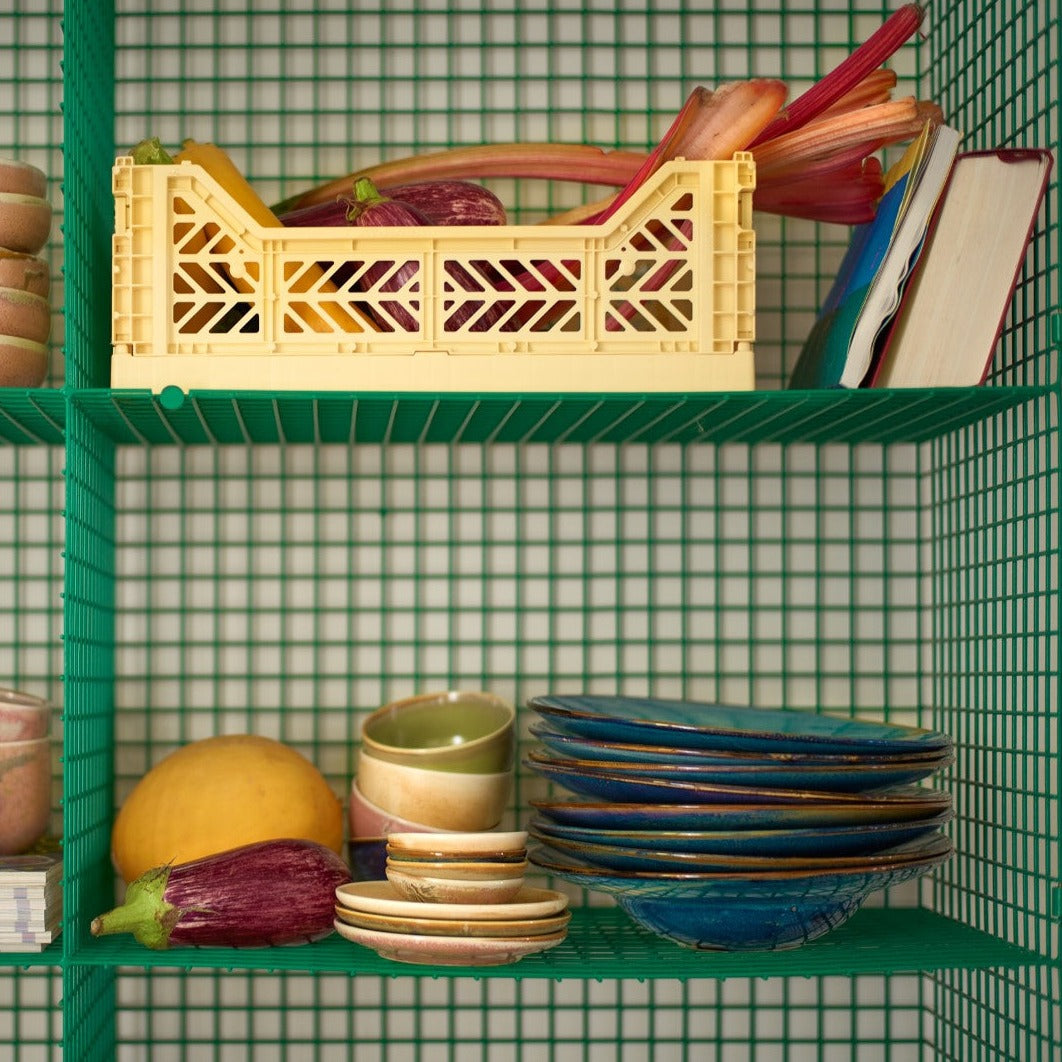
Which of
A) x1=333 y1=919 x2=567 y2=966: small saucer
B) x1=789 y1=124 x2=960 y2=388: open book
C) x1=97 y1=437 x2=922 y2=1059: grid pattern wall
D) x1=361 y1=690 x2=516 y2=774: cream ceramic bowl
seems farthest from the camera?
x1=97 y1=437 x2=922 y2=1059: grid pattern wall

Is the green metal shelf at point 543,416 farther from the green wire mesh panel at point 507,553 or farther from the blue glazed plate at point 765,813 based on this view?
the blue glazed plate at point 765,813

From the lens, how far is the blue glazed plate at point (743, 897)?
108 cm

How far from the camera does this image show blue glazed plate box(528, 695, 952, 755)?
1.09 m

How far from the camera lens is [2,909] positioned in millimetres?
1110

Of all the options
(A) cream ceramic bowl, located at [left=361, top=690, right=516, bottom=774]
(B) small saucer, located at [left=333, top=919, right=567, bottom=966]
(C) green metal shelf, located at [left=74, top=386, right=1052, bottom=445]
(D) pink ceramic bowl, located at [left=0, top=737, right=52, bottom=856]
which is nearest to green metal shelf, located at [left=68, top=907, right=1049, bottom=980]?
(B) small saucer, located at [left=333, top=919, right=567, bottom=966]

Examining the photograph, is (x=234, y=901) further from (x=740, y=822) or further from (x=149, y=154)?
(x=149, y=154)

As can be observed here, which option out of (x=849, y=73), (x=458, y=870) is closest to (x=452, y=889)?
(x=458, y=870)

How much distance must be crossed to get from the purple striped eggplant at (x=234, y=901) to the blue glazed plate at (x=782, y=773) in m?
0.26

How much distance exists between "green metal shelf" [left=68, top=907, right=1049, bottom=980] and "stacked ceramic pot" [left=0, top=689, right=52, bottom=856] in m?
0.12

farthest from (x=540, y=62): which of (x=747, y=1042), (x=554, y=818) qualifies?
(x=747, y=1042)

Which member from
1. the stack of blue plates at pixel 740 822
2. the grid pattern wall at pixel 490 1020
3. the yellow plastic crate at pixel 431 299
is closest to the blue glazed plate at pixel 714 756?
the stack of blue plates at pixel 740 822

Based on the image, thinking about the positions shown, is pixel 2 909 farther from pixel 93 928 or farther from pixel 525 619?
pixel 525 619

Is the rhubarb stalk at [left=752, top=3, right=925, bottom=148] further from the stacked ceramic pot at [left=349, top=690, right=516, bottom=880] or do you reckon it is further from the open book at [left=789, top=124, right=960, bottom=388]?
the stacked ceramic pot at [left=349, top=690, right=516, bottom=880]

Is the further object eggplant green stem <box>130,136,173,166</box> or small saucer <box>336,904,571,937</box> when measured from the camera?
eggplant green stem <box>130,136,173,166</box>
